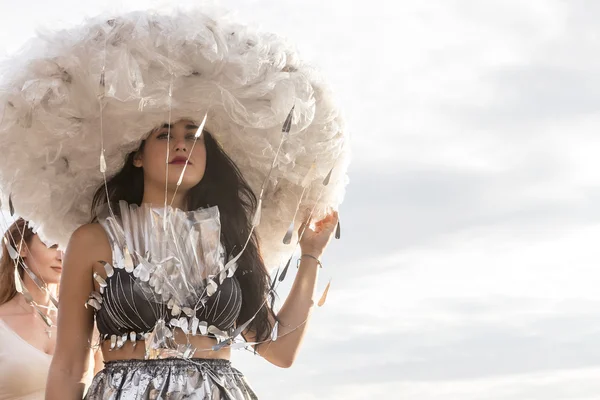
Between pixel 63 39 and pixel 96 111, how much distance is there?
270 millimetres

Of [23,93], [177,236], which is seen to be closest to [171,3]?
[23,93]

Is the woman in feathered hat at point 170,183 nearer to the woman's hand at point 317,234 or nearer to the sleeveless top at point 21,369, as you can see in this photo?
the woman's hand at point 317,234

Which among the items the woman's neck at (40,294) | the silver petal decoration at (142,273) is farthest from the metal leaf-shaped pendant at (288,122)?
the woman's neck at (40,294)

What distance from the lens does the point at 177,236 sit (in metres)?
2.94

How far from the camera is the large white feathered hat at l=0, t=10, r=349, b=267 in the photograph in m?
2.69

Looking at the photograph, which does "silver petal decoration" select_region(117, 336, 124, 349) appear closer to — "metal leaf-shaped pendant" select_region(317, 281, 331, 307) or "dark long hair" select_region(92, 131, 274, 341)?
"dark long hair" select_region(92, 131, 274, 341)

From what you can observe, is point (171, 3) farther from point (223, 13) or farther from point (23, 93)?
point (23, 93)

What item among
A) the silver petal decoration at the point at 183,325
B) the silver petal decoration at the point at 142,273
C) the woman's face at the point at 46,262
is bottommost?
the woman's face at the point at 46,262

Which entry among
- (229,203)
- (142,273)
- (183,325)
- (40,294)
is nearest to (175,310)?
(183,325)

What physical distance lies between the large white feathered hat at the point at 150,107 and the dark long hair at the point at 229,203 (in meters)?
0.05

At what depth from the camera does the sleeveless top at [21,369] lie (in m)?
3.68

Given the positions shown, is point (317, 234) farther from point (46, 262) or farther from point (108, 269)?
point (46, 262)

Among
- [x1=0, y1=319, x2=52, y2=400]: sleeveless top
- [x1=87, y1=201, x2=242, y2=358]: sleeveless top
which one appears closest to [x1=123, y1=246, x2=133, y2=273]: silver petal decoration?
[x1=87, y1=201, x2=242, y2=358]: sleeveless top

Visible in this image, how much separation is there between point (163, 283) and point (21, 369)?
4.02 ft
